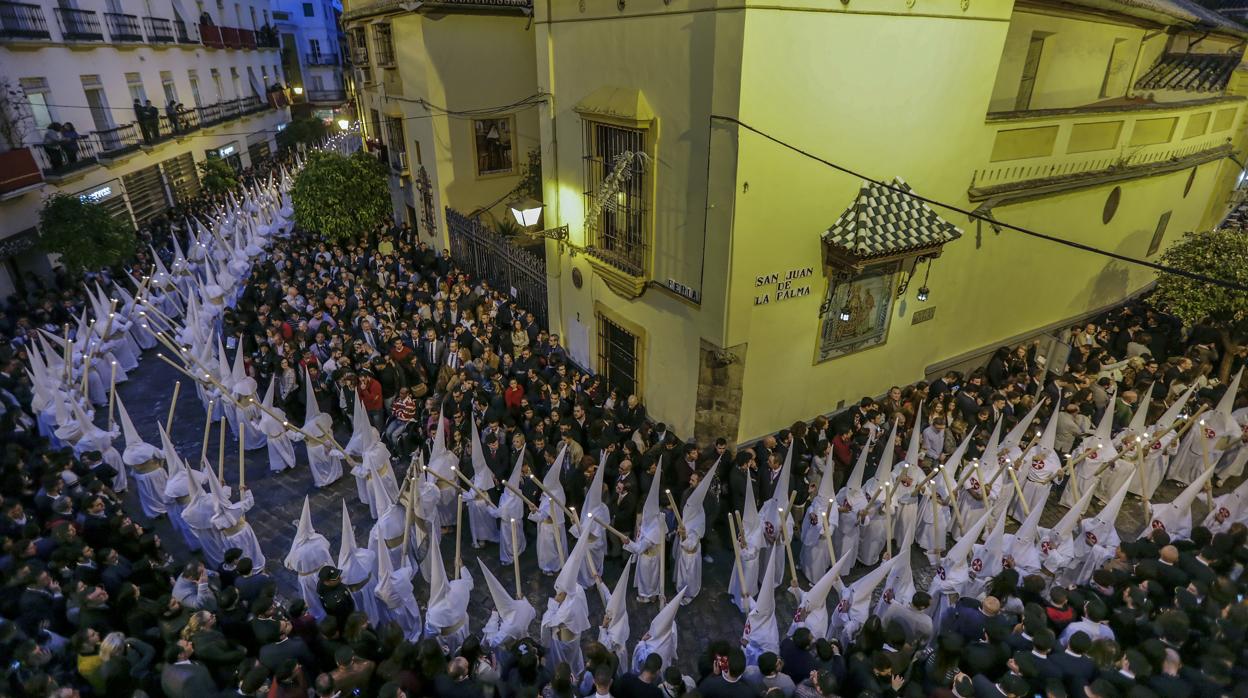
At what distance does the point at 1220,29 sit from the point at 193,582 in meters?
22.5

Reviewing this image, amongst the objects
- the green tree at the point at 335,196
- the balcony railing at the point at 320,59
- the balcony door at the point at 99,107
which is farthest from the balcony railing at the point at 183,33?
the balcony railing at the point at 320,59

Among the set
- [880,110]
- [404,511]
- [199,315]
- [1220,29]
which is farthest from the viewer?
[1220,29]

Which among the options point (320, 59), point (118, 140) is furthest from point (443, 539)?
point (320, 59)

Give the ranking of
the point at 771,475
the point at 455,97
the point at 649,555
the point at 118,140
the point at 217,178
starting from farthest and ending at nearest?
the point at 217,178 < the point at 118,140 < the point at 455,97 < the point at 771,475 < the point at 649,555

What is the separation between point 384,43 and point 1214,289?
65.3 ft

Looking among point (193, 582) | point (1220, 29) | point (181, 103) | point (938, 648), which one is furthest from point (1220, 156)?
point (181, 103)

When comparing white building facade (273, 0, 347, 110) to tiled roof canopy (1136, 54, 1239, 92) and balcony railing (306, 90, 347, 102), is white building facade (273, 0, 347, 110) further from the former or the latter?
tiled roof canopy (1136, 54, 1239, 92)

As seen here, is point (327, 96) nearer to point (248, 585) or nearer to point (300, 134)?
point (300, 134)

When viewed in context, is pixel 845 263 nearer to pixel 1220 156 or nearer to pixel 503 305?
pixel 503 305

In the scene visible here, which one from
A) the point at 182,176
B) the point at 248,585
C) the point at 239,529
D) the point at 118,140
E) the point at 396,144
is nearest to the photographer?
the point at 248,585

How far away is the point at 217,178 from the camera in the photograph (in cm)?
2502

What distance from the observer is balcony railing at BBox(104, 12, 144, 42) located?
22.1 meters

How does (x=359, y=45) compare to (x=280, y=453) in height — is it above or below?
above

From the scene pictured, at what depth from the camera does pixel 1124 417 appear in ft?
33.3
